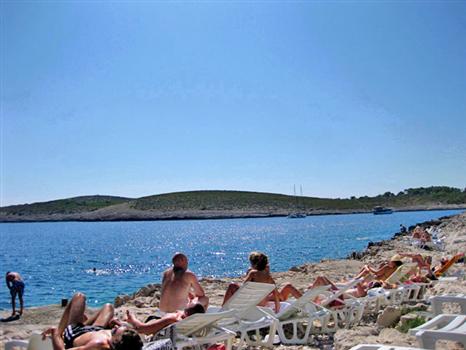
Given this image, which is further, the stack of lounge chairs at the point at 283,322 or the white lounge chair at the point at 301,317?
the white lounge chair at the point at 301,317

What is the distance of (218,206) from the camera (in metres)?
122

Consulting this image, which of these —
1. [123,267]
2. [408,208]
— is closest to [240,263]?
[123,267]

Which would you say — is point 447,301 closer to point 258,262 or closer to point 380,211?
point 258,262

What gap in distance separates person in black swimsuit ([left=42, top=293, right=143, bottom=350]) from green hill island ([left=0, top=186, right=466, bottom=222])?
110710mm

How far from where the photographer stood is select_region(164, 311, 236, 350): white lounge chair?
4566 mm

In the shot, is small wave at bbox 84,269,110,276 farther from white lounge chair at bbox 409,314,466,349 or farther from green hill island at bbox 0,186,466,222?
green hill island at bbox 0,186,466,222

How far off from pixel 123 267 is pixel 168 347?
2341 centimetres

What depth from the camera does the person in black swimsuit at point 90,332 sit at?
3.45m

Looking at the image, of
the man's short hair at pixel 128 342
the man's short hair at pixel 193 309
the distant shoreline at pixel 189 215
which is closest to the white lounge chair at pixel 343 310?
the man's short hair at pixel 193 309

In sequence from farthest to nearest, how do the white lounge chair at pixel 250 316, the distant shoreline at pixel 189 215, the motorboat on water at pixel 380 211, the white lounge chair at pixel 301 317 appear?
the distant shoreline at pixel 189 215
the motorboat on water at pixel 380 211
the white lounge chair at pixel 301 317
the white lounge chair at pixel 250 316

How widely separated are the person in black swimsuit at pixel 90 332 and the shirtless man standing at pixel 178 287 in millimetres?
1233

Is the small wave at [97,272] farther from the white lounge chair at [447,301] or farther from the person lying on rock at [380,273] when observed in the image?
the white lounge chair at [447,301]

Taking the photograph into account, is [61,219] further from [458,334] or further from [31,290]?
[458,334]

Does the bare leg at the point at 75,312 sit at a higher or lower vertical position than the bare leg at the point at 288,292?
higher
